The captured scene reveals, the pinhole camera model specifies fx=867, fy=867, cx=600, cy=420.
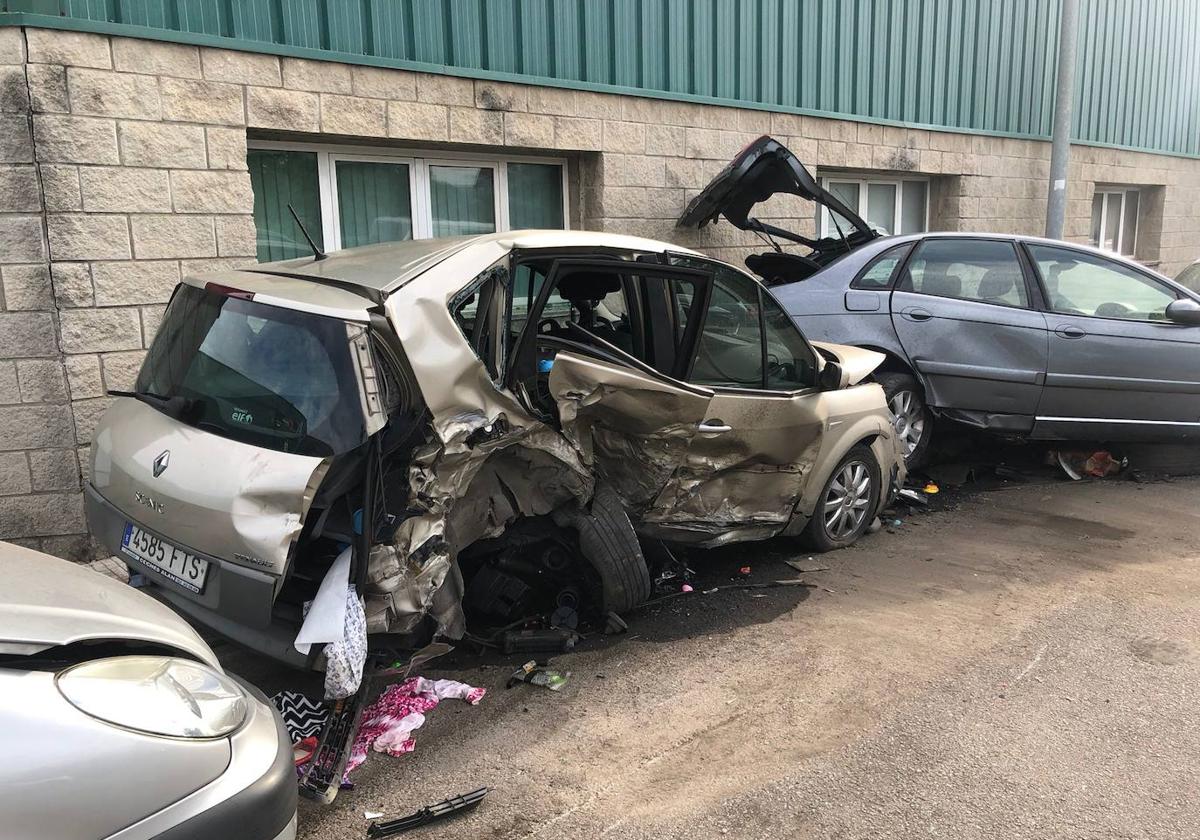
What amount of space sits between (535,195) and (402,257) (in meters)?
4.08

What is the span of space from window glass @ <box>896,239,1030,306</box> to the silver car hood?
558 centimetres

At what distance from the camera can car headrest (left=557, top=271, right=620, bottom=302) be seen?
416 centimetres

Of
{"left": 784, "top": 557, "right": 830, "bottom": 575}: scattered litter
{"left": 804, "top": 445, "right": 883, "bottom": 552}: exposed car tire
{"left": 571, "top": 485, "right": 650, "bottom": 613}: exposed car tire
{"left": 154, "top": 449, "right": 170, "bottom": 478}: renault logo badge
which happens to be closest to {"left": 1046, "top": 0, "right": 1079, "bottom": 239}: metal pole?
{"left": 804, "top": 445, "right": 883, "bottom": 552}: exposed car tire

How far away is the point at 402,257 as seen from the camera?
3648 mm

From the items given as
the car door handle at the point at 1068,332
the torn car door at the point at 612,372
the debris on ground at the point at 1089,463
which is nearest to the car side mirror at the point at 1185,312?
the car door handle at the point at 1068,332

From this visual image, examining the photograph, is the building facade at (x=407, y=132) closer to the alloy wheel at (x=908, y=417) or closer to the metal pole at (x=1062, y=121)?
the metal pole at (x=1062, y=121)

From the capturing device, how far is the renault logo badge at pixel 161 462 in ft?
10.3

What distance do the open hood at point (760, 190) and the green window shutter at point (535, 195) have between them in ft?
3.87

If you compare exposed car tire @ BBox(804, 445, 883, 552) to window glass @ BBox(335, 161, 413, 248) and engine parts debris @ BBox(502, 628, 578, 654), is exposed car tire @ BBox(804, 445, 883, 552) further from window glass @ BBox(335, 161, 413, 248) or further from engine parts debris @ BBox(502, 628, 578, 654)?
window glass @ BBox(335, 161, 413, 248)

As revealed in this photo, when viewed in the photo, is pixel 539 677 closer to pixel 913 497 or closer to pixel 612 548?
pixel 612 548

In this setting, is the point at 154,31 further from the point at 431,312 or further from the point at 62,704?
the point at 62,704

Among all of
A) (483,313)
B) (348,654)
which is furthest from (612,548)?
(348,654)

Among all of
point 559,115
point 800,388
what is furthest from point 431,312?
point 559,115

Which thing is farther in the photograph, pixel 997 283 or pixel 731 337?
pixel 997 283
